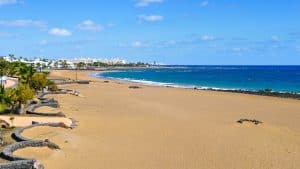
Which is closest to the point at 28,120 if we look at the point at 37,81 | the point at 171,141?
the point at 171,141

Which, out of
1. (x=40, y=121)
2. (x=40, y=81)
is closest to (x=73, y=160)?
(x=40, y=121)

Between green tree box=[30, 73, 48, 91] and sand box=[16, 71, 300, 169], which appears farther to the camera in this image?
green tree box=[30, 73, 48, 91]

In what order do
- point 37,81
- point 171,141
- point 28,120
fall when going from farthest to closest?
point 37,81, point 28,120, point 171,141

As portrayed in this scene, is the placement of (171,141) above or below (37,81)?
below

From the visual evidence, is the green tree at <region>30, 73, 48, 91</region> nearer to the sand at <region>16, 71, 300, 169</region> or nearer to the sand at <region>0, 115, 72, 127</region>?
the sand at <region>16, 71, 300, 169</region>

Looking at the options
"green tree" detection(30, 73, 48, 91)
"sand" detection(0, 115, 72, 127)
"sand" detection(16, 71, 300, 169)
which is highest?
"green tree" detection(30, 73, 48, 91)

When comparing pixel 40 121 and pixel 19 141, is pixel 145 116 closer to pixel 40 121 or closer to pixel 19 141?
pixel 40 121

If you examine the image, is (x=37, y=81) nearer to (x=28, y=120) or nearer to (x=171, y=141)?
(x=28, y=120)

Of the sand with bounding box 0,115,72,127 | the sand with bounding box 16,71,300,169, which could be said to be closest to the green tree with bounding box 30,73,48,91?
the sand with bounding box 16,71,300,169

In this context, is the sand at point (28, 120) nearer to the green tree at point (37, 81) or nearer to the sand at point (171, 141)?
the sand at point (171, 141)

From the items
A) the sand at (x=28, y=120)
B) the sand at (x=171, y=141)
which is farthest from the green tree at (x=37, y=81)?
the sand at (x=28, y=120)

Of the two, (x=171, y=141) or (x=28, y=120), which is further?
(x=28, y=120)

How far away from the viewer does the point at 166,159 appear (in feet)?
72.7

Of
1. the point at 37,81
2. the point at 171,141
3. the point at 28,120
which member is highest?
the point at 37,81
